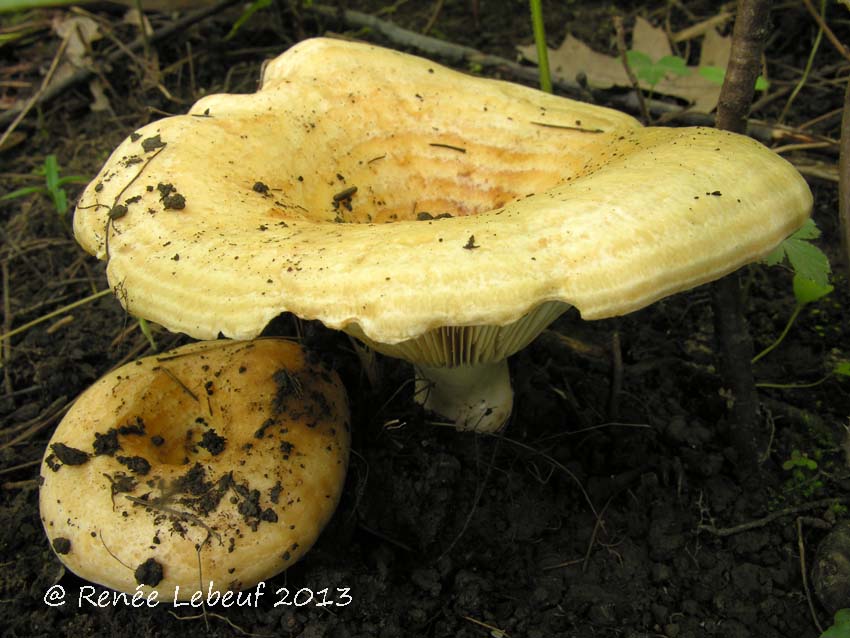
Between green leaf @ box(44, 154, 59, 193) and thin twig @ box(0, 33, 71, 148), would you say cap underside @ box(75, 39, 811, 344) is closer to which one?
green leaf @ box(44, 154, 59, 193)

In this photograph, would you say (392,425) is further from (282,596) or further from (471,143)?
(471,143)

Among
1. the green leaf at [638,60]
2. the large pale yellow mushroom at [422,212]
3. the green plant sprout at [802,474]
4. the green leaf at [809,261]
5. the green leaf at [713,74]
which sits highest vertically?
the large pale yellow mushroom at [422,212]

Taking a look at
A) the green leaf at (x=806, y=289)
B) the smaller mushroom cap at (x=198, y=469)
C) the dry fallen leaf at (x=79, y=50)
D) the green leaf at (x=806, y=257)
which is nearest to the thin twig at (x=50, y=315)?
the smaller mushroom cap at (x=198, y=469)

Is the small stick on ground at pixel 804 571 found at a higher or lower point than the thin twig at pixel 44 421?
lower

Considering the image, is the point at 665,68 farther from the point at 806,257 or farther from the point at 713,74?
the point at 806,257

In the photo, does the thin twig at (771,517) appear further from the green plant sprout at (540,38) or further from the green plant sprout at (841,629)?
→ the green plant sprout at (540,38)

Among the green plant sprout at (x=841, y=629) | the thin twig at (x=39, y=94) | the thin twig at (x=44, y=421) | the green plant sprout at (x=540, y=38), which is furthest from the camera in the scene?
the thin twig at (x=39, y=94)

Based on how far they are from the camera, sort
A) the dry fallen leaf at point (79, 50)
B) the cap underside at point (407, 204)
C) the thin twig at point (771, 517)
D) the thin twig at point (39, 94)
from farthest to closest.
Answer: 1. the dry fallen leaf at point (79, 50)
2. the thin twig at point (39, 94)
3. the thin twig at point (771, 517)
4. the cap underside at point (407, 204)
